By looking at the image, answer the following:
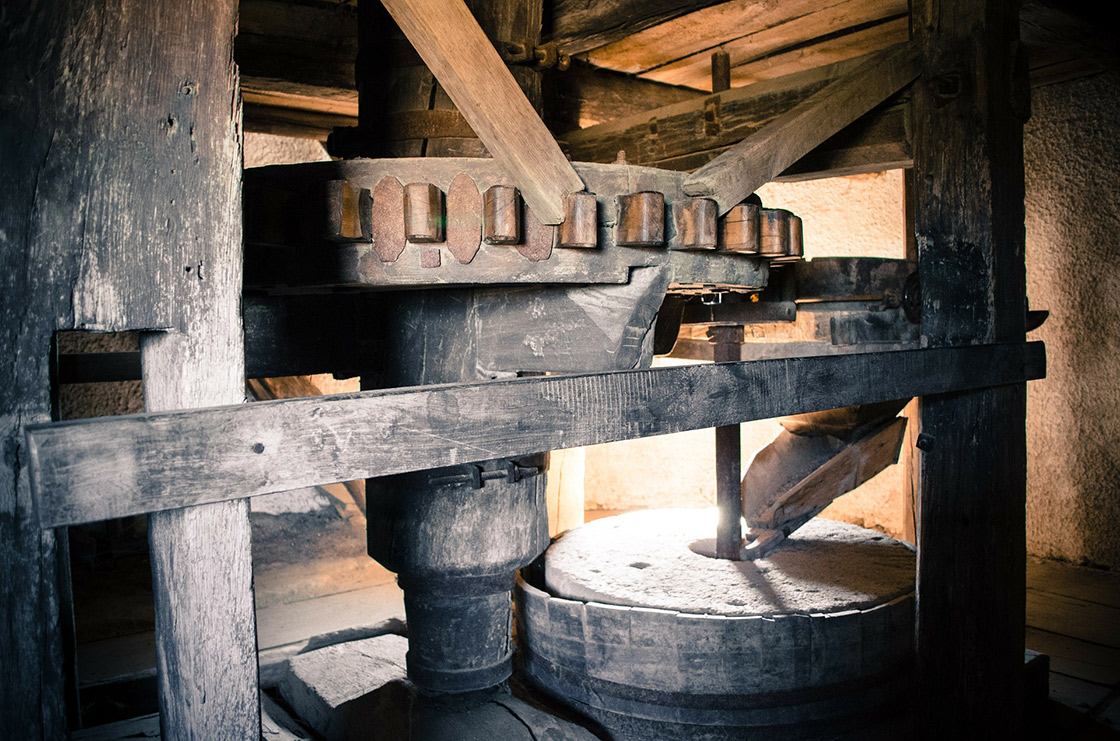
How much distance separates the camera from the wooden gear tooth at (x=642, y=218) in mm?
1526

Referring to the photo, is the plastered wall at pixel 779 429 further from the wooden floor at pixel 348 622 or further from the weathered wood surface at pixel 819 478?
the weathered wood surface at pixel 819 478

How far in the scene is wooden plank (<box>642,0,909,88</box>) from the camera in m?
2.81

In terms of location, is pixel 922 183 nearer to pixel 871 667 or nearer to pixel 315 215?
pixel 871 667

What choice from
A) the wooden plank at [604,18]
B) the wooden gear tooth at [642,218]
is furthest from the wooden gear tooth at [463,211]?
the wooden plank at [604,18]

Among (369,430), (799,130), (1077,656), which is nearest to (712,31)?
(799,130)

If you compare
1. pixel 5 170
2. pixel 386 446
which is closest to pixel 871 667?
pixel 386 446

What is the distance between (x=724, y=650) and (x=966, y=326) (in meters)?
1.19

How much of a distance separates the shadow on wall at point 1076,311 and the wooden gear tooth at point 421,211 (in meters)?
3.95

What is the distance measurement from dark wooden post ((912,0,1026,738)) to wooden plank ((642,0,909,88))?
675 millimetres

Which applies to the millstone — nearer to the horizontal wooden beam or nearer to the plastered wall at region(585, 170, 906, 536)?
the horizontal wooden beam

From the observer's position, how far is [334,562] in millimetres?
4668

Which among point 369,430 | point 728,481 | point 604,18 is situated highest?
point 604,18

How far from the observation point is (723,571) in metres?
2.83

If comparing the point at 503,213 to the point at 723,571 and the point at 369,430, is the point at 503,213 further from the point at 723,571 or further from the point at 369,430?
the point at 723,571
